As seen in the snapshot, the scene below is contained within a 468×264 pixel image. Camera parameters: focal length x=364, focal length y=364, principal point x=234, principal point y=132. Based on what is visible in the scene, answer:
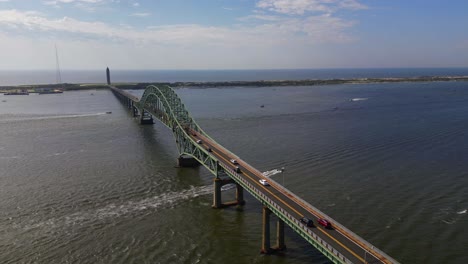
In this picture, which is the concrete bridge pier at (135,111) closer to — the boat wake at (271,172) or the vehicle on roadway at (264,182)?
the boat wake at (271,172)

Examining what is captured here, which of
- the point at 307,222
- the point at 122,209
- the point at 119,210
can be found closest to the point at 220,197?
the point at 122,209

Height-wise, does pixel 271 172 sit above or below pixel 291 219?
below

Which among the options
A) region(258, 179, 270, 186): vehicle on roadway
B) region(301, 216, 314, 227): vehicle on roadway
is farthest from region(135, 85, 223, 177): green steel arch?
region(301, 216, 314, 227): vehicle on roadway

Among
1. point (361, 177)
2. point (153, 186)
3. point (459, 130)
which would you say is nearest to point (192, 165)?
point (153, 186)

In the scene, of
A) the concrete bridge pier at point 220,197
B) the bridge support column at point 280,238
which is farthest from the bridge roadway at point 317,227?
the concrete bridge pier at point 220,197

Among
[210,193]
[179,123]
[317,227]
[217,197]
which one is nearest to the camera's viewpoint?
[317,227]

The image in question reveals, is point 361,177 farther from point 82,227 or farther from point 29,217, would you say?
point 29,217

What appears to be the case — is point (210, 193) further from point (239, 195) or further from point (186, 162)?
point (186, 162)
